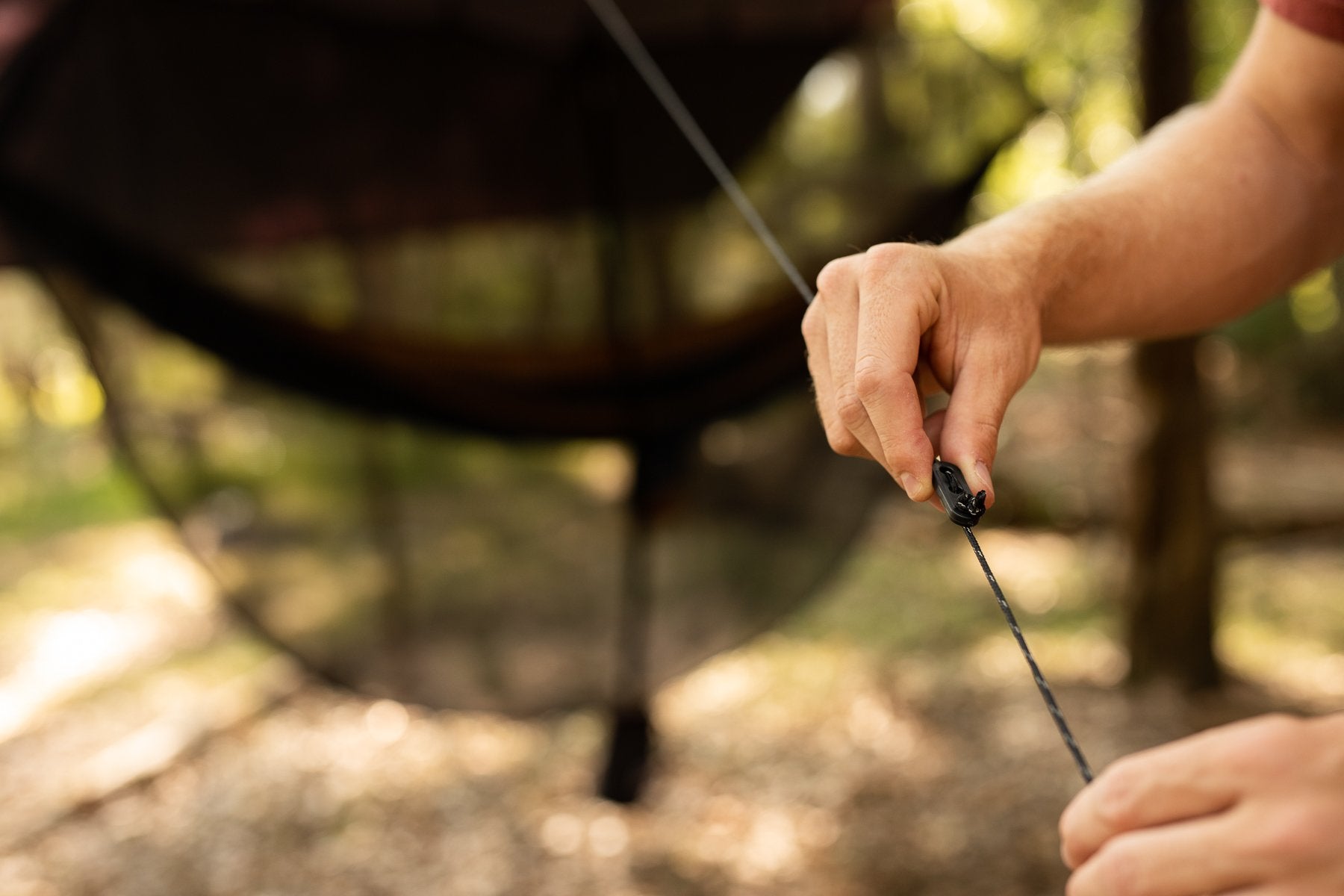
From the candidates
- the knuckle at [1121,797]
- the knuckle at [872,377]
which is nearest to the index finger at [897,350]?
the knuckle at [872,377]

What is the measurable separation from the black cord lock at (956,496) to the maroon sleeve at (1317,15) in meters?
0.63

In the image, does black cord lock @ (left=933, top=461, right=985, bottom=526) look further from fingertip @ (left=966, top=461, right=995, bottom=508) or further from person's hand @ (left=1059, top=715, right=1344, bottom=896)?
person's hand @ (left=1059, top=715, right=1344, bottom=896)

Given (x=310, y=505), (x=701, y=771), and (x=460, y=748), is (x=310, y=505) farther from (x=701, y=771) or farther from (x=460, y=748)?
(x=701, y=771)

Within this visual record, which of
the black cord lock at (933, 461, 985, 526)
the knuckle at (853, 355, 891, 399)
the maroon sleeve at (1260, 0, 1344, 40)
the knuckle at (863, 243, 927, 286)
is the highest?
the maroon sleeve at (1260, 0, 1344, 40)

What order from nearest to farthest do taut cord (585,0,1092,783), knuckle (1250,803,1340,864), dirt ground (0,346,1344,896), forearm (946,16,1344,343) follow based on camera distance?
knuckle (1250,803,1340,864), taut cord (585,0,1092,783), forearm (946,16,1344,343), dirt ground (0,346,1344,896)

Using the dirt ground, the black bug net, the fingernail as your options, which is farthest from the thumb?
the dirt ground

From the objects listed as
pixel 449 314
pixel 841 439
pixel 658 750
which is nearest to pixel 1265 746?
pixel 841 439

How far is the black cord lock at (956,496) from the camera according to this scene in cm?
69

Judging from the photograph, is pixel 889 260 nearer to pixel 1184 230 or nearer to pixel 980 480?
pixel 980 480

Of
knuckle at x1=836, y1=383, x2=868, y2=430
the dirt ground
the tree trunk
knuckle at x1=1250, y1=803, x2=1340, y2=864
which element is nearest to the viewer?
knuckle at x1=1250, y1=803, x2=1340, y2=864

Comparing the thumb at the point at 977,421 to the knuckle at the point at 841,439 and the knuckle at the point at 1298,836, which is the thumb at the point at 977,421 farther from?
the knuckle at the point at 1298,836

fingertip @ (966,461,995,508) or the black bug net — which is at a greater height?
the black bug net

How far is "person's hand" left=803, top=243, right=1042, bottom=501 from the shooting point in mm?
706

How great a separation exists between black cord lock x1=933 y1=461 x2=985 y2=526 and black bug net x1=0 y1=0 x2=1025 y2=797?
131 centimetres
